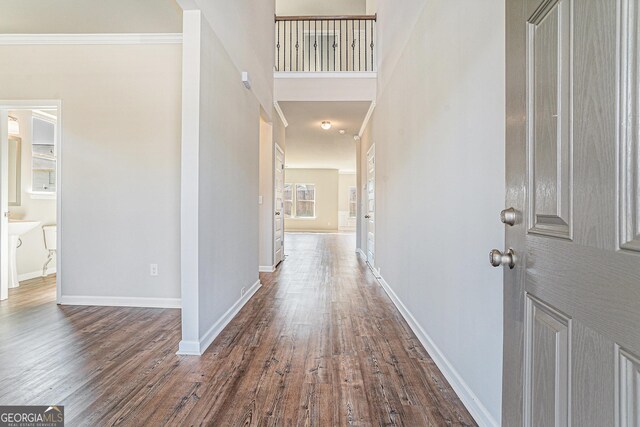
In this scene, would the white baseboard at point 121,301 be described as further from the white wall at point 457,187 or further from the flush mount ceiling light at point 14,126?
the flush mount ceiling light at point 14,126

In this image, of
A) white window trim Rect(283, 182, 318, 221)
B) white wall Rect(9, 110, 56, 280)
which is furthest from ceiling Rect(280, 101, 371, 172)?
white wall Rect(9, 110, 56, 280)

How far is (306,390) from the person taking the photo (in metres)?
1.71

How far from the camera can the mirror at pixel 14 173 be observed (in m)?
3.90

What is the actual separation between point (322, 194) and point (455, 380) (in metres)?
11.1

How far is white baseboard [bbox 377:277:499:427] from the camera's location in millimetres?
1404

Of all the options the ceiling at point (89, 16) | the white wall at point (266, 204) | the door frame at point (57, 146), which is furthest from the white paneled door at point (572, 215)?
the white wall at point (266, 204)

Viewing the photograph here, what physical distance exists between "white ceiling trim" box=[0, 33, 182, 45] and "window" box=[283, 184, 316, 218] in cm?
966

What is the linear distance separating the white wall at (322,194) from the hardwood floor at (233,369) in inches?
375

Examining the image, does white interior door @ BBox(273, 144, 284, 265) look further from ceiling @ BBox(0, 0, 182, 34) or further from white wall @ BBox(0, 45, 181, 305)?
ceiling @ BBox(0, 0, 182, 34)

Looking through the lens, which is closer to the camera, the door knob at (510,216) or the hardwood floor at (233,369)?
the door knob at (510,216)

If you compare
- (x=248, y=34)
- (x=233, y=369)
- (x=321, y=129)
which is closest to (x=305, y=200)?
(x=321, y=129)

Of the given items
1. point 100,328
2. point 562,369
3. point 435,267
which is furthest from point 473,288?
point 100,328

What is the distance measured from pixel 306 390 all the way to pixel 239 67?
2.71 m

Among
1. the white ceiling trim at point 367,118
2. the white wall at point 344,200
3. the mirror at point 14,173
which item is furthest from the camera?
the white wall at point 344,200
